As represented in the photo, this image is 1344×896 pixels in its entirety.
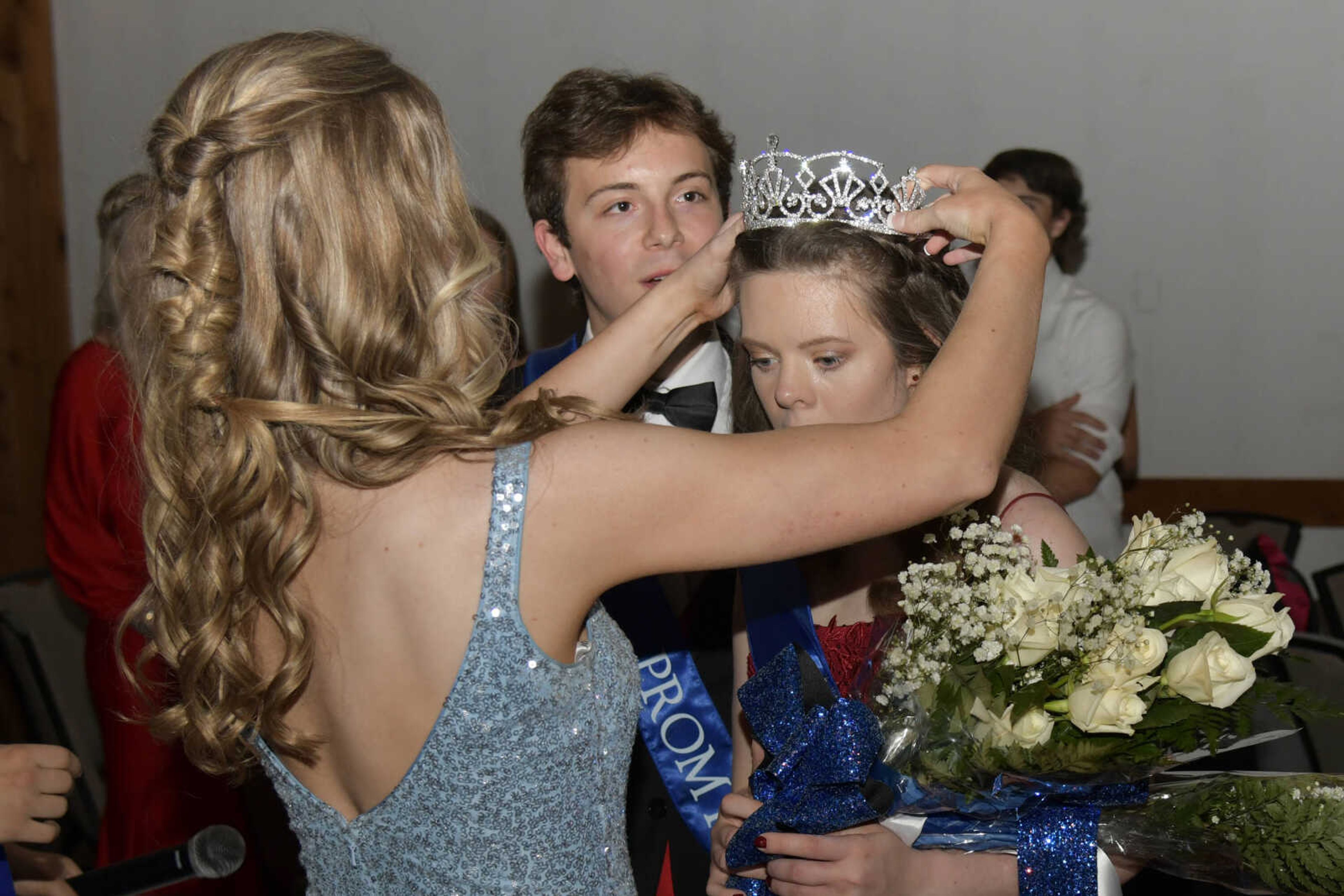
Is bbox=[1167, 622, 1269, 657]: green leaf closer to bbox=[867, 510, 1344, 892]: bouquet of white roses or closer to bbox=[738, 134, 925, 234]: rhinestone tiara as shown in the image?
bbox=[867, 510, 1344, 892]: bouquet of white roses

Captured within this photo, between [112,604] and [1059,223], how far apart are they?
2878mm

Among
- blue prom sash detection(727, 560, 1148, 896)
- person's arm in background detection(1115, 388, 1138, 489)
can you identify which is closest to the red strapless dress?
blue prom sash detection(727, 560, 1148, 896)

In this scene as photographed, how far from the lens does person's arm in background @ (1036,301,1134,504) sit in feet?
11.5

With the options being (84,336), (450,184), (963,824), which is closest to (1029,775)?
(963,824)

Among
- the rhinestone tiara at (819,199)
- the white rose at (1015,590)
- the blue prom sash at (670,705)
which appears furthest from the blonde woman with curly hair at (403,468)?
the blue prom sash at (670,705)

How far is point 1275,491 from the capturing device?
Result: 4445 mm

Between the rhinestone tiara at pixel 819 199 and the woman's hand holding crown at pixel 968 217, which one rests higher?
the woman's hand holding crown at pixel 968 217

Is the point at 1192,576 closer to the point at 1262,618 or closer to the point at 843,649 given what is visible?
the point at 1262,618

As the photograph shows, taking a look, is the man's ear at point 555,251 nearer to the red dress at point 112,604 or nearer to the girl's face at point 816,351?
the girl's face at point 816,351

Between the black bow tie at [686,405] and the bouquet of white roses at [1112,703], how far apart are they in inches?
33.6

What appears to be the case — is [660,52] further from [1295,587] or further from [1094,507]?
[1295,587]

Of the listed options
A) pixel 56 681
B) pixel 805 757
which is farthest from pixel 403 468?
pixel 56 681

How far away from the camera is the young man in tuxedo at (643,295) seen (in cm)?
212

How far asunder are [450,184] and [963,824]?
0.89m
